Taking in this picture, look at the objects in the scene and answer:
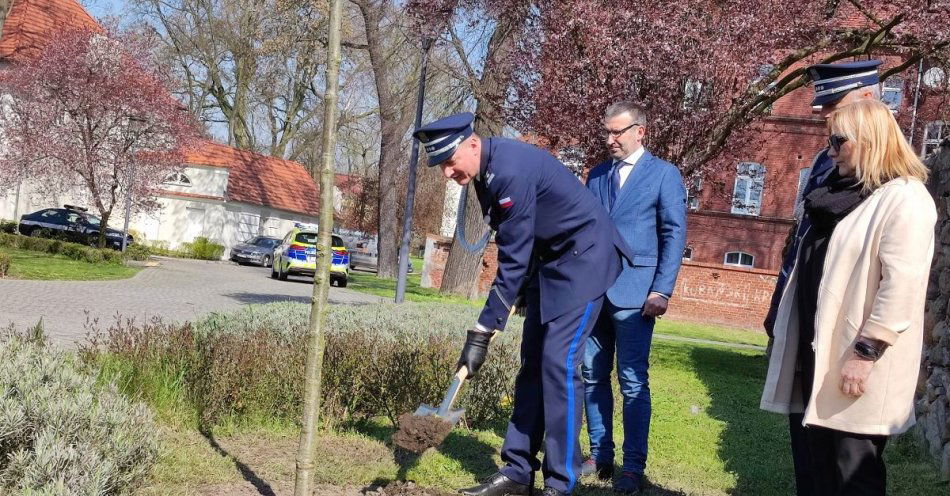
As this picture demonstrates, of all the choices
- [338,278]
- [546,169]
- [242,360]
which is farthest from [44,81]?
[546,169]

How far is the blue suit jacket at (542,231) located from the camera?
4281mm

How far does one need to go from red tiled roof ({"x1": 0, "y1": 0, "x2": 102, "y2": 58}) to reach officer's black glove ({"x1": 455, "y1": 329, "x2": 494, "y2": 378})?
111ft

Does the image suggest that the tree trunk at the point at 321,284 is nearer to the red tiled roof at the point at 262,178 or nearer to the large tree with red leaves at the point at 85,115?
the large tree with red leaves at the point at 85,115

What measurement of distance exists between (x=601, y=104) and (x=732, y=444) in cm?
405

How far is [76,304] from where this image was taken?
1515 cm

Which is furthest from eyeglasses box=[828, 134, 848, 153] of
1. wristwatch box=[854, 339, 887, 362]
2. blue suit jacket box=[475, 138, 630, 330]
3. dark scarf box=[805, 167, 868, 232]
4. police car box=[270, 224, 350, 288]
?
police car box=[270, 224, 350, 288]

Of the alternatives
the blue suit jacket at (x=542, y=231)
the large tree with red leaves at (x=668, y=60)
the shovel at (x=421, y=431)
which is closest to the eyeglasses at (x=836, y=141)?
the blue suit jacket at (x=542, y=231)

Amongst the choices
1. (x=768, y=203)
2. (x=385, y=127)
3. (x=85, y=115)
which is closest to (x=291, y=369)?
(x=85, y=115)

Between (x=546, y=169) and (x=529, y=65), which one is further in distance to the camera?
(x=529, y=65)

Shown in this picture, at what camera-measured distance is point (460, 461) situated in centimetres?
527

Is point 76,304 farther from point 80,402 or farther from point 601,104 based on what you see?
point 80,402

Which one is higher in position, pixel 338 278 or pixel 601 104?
pixel 601 104

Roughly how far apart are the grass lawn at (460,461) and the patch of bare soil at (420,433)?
0.67 meters

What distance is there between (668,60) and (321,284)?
6.41m
